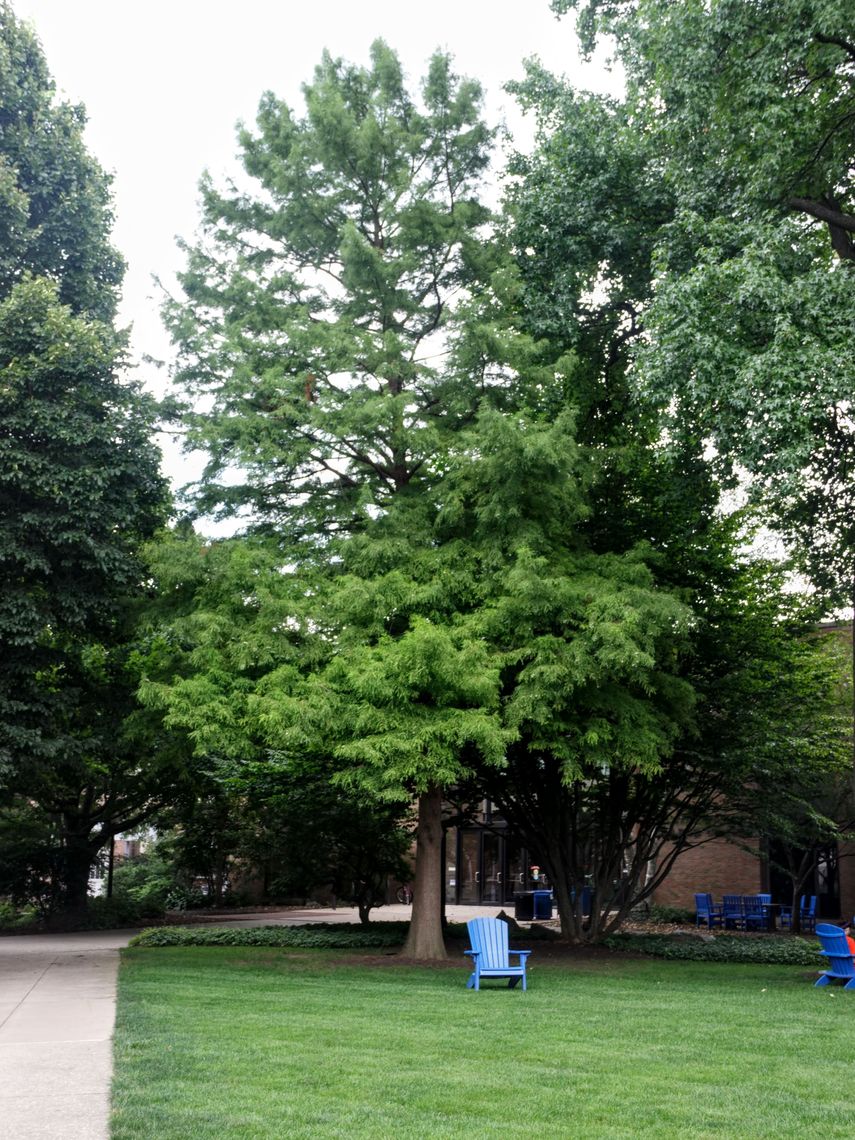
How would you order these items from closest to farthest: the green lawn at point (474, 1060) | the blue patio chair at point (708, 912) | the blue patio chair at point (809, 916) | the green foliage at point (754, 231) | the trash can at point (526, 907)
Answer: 1. the green lawn at point (474, 1060)
2. the green foliage at point (754, 231)
3. the blue patio chair at point (809, 916)
4. the blue patio chair at point (708, 912)
5. the trash can at point (526, 907)

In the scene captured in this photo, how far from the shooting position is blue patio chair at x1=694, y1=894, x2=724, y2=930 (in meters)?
27.3

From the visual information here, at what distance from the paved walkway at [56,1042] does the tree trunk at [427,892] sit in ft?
15.3

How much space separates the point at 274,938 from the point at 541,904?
11.9 m

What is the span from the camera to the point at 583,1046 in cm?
888

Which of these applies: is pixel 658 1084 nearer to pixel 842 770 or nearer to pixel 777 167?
pixel 777 167

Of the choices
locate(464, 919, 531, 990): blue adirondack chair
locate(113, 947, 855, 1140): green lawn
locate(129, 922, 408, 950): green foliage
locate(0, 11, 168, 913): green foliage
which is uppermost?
locate(0, 11, 168, 913): green foliage

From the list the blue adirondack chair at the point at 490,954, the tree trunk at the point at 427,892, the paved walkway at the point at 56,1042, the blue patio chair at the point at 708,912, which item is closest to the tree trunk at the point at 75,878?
the paved walkway at the point at 56,1042

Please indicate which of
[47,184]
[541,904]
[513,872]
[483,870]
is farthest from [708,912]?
[47,184]

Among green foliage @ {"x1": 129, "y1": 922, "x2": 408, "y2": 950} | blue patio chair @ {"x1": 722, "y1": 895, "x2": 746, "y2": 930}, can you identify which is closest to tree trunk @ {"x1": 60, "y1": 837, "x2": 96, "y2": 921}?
green foliage @ {"x1": 129, "y1": 922, "x2": 408, "y2": 950}

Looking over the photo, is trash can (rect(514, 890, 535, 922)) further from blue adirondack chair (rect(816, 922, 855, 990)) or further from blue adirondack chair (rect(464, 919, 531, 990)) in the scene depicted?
blue adirondack chair (rect(464, 919, 531, 990))

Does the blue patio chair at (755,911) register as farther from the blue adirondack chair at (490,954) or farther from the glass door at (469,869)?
the blue adirondack chair at (490,954)

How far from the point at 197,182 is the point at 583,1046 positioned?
610 inches

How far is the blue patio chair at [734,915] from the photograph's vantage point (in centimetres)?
2652

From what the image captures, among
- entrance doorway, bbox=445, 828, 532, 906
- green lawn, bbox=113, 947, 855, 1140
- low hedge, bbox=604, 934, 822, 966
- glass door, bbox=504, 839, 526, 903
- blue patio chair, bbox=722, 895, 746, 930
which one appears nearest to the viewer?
green lawn, bbox=113, 947, 855, 1140
